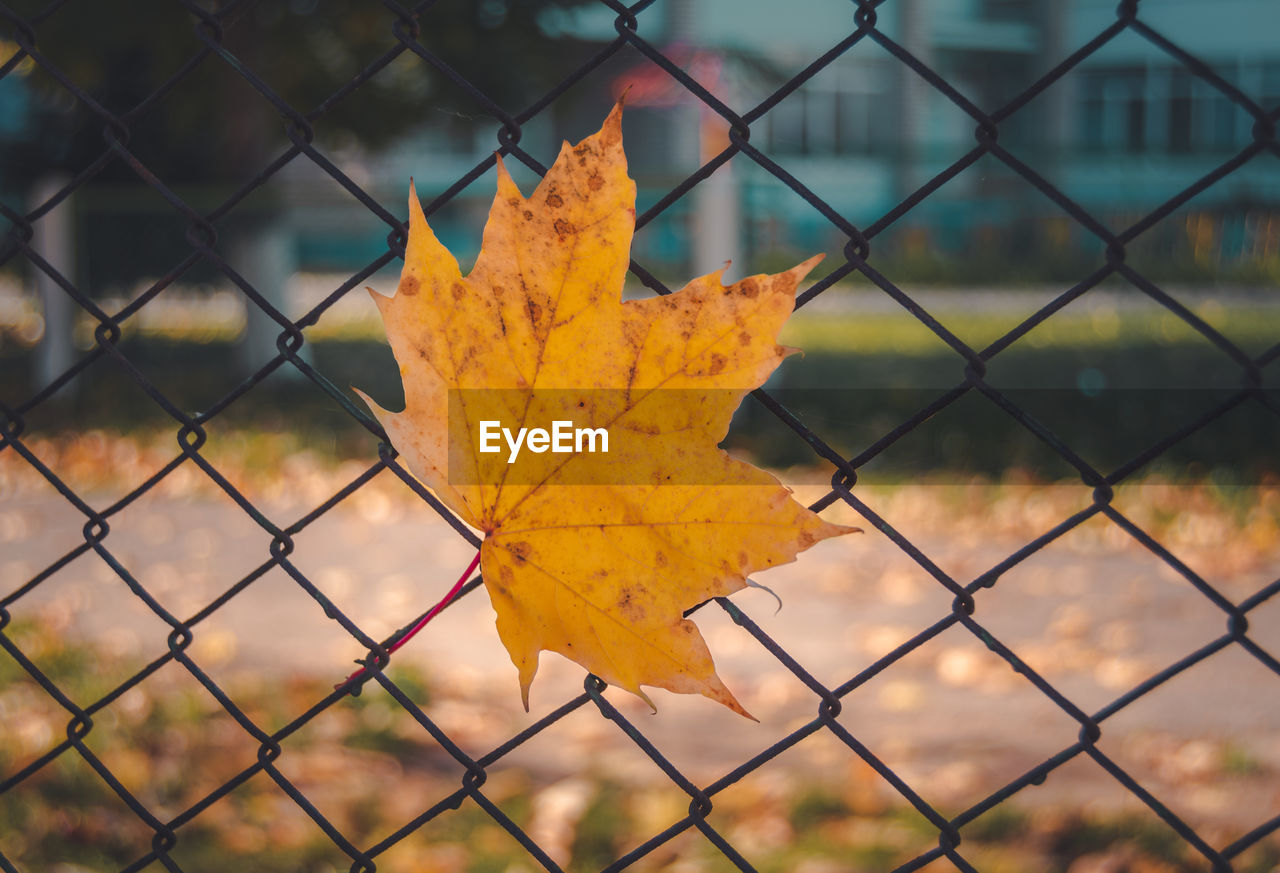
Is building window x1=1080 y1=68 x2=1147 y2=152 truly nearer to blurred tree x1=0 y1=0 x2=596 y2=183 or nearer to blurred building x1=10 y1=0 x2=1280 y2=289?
blurred building x1=10 y1=0 x2=1280 y2=289

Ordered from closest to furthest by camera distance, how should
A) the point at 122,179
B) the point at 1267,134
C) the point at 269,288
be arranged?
the point at 1267,134, the point at 269,288, the point at 122,179

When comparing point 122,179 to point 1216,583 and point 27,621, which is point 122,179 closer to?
point 27,621

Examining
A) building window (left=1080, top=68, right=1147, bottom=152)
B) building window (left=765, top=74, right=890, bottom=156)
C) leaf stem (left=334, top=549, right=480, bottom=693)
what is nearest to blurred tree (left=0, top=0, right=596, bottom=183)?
leaf stem (left=334, top=549, right=480, bottom=693)

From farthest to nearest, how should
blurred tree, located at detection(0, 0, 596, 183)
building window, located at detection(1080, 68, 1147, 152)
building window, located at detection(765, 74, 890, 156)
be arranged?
building window, located at detection(765, 74, 890, 156)
building window, located at detection(1080, 68, 1147, 152)
blurred tree, located at detection(0, 0, 596, 183)

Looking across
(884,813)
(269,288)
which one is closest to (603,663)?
(884,813)

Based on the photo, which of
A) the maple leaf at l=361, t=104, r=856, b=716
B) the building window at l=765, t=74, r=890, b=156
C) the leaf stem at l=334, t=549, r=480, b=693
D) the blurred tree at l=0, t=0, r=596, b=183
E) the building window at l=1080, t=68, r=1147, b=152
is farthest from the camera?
the building window at l=765, t=74, r=890, b=156

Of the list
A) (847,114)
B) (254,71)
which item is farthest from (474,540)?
(847,114)

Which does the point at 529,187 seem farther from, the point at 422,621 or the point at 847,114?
the point at 847,114
